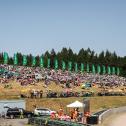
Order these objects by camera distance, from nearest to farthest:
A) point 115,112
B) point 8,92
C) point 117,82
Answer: point 115,112
point 8,92
point 117,82

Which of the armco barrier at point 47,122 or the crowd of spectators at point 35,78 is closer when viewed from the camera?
the armco barrier at point 47,122

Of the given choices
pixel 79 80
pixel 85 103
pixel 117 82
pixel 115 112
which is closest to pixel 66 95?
pixel 115 112

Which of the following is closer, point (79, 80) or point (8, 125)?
point (8, 125)

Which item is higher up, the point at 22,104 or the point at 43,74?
the point at 43,74

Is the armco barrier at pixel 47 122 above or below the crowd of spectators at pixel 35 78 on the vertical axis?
below

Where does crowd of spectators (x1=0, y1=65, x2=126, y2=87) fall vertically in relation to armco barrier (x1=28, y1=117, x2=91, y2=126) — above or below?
above

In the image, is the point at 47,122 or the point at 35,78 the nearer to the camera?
the point at 47,122

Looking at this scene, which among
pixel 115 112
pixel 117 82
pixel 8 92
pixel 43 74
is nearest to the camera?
pixel 115 112

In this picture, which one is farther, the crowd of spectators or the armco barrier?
the crowd of spectators

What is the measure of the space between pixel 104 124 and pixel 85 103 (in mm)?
3594

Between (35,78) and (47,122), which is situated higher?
(35,78)

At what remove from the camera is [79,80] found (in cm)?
10975

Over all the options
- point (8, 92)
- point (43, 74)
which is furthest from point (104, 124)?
point (43, 74)

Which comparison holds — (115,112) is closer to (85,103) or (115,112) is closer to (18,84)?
(85,103)
